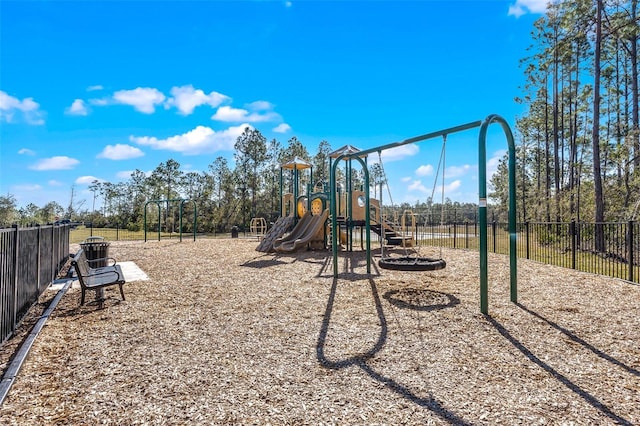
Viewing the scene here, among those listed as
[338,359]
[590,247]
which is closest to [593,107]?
[590,247]

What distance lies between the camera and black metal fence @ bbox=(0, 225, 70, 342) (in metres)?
3.89

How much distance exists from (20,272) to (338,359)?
419 cm

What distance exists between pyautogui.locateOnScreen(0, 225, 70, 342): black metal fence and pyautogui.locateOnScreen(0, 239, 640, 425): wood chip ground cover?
0.40 meters

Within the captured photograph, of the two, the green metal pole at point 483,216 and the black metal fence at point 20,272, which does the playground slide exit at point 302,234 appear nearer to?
the black metal fence at point 20,272

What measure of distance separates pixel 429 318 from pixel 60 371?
13.2 ft

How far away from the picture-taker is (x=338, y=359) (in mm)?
3459

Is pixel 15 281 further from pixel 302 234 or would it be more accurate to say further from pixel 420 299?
pixel 302 234

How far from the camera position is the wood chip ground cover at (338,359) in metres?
2.55

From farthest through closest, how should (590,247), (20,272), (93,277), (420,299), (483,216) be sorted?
1. (590,247)
2. (93,277)
3. (420,299)
4. (483,216)
5. (20,272)

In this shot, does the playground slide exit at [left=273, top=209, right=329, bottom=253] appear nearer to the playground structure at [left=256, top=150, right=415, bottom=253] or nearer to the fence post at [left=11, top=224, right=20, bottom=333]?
the playground structure at [left=256, top=150, right=415, bottom=253]

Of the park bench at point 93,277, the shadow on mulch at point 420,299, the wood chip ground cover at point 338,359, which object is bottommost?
the wood chip ground cover at point 338,359

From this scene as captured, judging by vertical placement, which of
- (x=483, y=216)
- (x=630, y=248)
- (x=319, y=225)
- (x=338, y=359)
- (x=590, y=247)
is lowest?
(x=338, y=359)

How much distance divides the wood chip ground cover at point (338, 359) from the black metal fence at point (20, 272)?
0.40m

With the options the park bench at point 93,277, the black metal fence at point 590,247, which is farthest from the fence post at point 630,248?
the park bench at point 93,277
